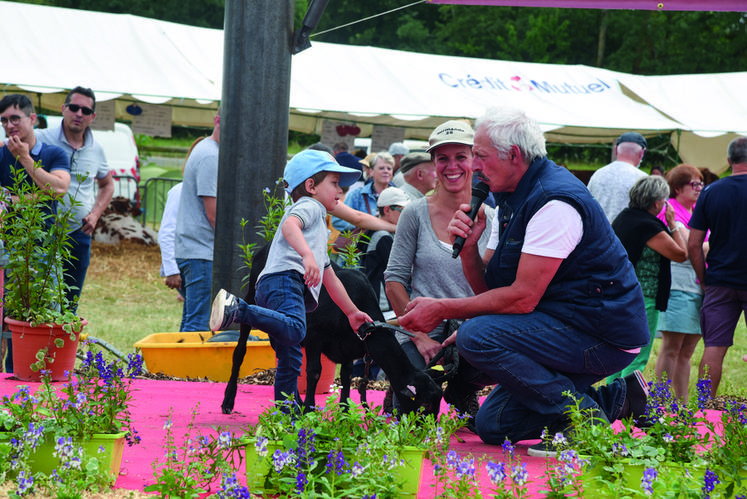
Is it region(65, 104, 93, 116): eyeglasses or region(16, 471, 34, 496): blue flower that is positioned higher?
region(65, 104, 93, 116): eyeglasses

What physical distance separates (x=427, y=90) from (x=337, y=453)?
37.6ft

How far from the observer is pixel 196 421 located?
12.1ft

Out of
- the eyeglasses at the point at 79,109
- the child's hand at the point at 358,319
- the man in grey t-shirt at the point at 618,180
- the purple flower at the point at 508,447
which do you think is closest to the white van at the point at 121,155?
the eyeglasses at the point at 79,109

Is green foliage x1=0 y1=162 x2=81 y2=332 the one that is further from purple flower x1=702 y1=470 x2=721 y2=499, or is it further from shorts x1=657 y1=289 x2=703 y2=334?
shorts x1=657 y1=289 x2=703 y2=334

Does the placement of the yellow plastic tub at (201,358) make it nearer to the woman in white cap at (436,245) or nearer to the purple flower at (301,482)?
the woman in white cap at (436,245)

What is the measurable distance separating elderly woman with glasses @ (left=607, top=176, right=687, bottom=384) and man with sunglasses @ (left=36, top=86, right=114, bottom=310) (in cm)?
370

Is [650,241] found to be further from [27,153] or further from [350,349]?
[27,153]

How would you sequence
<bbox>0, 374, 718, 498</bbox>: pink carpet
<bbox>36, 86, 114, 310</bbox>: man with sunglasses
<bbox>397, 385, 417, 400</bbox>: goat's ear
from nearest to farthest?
<bbox>0, 374, 718, 498</bbox>: pink carpet
<bbox>397, 385, 417, 400</bbox>: goat's ear
<bbox>36, 86, 114, 310</bbox>: man with sunglasses

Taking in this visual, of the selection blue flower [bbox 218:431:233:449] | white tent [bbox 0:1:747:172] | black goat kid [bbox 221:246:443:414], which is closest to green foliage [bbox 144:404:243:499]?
blue flower [bbox 218:431:233:449]

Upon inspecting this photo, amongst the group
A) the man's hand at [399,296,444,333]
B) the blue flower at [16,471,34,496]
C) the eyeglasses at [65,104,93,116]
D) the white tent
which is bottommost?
the blue flower at [16,471,34,496]

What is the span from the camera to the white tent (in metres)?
11.1

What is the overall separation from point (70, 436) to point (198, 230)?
3404 millimetres

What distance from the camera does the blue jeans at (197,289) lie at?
577cm

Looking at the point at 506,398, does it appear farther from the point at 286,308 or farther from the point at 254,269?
the point at 254,269
